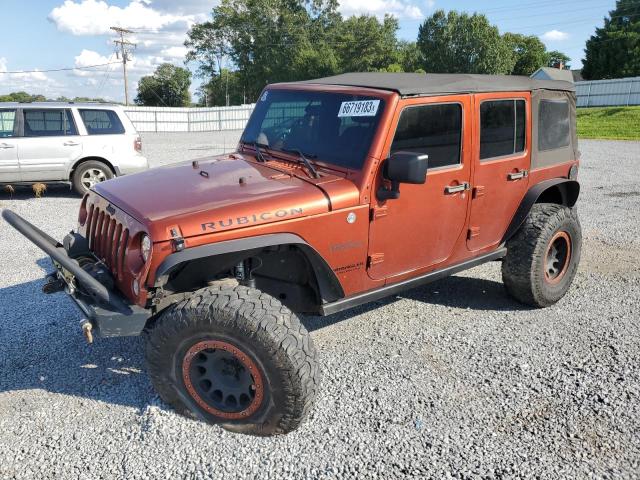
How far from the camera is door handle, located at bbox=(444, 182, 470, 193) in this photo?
391 centimetres

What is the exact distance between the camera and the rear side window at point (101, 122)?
9.62 m

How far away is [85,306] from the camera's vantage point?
3.07 metres

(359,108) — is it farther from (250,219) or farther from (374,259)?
(250,219)

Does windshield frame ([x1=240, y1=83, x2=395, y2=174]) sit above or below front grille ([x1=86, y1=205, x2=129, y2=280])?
above

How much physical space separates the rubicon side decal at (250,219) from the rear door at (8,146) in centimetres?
800

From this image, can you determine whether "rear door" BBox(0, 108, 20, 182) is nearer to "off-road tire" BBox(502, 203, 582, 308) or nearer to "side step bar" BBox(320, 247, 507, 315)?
"side step bar" BBox(320, 247, 507, 315)

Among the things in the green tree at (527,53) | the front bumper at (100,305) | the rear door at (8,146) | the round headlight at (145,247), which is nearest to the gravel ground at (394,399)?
the front bumper at (100,305)

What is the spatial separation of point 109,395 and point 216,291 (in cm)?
117

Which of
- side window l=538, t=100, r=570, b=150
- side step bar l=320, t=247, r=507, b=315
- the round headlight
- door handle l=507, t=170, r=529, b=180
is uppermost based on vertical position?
side window l=538, t=100, r=570, b=150

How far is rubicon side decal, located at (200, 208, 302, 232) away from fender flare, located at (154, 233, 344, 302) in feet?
0.30

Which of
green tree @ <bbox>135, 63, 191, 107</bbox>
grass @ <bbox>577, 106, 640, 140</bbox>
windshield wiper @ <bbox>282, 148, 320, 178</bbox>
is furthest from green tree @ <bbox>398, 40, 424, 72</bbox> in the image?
windshield wiper @ <bbox>282, 148, 320, 178</bbox>

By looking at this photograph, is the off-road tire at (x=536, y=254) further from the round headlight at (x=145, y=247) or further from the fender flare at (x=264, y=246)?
the round headlight at (x=145, y=247)

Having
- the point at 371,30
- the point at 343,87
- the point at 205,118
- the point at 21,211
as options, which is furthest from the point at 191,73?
the point at 343,87

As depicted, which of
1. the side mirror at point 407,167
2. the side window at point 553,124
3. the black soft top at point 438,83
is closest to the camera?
the side mirror at point 407,167
